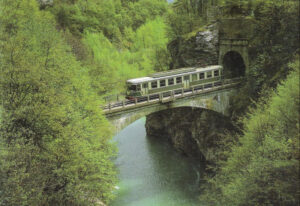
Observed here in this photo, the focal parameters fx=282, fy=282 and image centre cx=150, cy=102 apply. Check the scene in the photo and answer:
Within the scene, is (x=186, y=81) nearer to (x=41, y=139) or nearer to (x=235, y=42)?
(x=235, y=42)

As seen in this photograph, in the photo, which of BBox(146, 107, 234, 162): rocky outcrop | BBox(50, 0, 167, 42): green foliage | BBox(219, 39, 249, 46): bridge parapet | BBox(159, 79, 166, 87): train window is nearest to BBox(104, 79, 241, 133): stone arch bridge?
BBox(159, 79, 166, 87): train window

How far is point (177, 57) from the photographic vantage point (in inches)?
1524

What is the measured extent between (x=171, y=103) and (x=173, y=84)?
7.68ft

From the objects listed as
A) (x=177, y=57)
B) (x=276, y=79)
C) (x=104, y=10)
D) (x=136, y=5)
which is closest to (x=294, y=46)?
(x=276, y=79)

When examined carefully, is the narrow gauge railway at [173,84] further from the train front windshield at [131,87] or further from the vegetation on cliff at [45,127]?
the vegetation on cliff at [45,127]

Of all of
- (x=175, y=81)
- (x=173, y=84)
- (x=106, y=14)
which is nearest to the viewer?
(x=173, y=84)

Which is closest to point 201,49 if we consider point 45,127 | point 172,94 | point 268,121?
point 172,94

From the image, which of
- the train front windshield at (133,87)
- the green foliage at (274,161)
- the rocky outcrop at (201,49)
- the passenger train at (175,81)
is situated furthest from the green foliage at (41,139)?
the rocky outcrop at (201,49)

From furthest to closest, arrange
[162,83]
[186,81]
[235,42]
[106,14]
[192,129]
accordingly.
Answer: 1. [106,14]
2. [192,129]
3. [235,42]
4. [186,81]
5. [162,83]

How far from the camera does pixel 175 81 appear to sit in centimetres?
3053

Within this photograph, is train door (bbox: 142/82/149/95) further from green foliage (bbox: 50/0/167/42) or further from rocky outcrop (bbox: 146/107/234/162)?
green foliage (bbox: 50/0/167/42)

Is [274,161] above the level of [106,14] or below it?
below

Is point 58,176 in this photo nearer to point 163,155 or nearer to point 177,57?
point 163,155

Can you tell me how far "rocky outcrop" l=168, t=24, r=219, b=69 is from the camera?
34.7m
